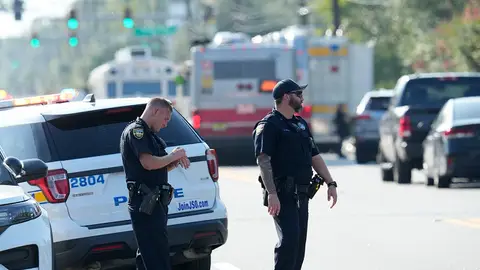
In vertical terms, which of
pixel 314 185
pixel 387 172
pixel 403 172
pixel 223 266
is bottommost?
pixel 387 172

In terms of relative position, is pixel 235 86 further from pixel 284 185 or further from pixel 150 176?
pixel 150 176

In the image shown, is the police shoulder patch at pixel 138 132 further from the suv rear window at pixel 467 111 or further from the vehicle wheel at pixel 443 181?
the vehicle wheel at pixel 443 181

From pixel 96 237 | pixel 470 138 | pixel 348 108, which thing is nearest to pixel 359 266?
pixel 96 237

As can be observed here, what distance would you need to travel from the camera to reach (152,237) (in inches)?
371

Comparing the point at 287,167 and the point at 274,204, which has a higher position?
the point at 287,167

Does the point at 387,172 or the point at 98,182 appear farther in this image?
the point at 387,172

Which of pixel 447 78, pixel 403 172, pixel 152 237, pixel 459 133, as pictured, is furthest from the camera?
pixel 403 172

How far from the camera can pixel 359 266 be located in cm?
1259

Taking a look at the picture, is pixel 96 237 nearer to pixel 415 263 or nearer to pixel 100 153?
pixel 100 153

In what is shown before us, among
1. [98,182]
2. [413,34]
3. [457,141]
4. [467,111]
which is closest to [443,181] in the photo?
[457,141]

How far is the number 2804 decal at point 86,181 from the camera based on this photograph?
421 inches

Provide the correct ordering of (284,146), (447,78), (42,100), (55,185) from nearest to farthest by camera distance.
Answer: (284,146), (55,185), (42,100), (447,78)

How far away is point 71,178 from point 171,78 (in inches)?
1238

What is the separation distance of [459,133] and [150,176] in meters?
12.4
